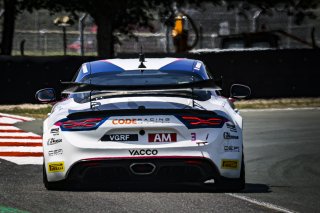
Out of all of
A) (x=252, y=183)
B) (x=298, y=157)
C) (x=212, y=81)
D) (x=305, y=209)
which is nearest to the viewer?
(x=305, y=209)

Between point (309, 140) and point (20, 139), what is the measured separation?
460cm

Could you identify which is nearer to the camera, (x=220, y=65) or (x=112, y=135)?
(x=112, y=135)

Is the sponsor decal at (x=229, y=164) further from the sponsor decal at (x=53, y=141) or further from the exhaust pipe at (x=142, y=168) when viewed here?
the sponsor decal at (x=53, y=141)

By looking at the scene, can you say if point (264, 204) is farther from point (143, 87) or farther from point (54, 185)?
point (54, 185)

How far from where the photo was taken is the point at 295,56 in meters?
27.5

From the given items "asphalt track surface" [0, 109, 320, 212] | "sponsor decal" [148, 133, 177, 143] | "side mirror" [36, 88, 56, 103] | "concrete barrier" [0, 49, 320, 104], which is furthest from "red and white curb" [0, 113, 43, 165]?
"concrete barrier" [0, 49, 320, 104]

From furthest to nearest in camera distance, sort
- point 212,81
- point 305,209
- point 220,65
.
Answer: point 220,65
point 212,81
point 305,209

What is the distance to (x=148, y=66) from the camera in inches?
419

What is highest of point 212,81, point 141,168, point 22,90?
A: point 212,81

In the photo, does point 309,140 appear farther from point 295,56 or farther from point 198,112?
point 295,56

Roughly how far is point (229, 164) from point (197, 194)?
1.88ft

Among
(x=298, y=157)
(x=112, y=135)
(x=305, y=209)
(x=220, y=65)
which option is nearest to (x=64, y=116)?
(x=112, y=135)

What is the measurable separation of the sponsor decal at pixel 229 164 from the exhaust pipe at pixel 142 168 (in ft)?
2.10

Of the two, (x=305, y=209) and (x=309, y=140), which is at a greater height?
(x=305, y=209)
